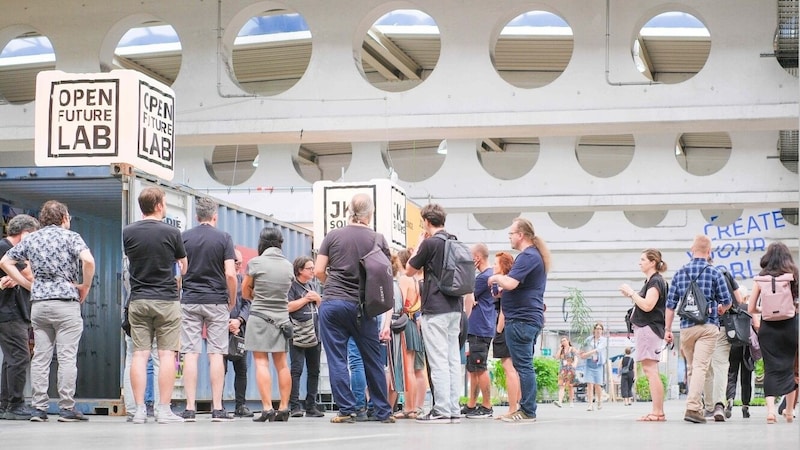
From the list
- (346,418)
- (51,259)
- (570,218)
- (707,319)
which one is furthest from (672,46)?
(51,259)

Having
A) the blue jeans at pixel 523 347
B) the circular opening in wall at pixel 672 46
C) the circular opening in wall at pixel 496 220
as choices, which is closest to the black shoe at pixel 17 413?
the blue jeans at pixel 523 347

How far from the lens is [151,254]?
901 centimetres

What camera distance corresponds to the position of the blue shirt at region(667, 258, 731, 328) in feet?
34.5

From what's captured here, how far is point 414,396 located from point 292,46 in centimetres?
1654

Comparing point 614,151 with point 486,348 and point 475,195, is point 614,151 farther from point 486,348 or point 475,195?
point 486,348

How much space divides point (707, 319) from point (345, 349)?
3249 millimetres

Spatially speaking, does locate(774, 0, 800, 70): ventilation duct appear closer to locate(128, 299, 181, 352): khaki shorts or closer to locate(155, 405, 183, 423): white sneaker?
locate(128, 299, 181, 352): khaki shorts

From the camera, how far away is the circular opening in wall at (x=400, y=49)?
84.1ft

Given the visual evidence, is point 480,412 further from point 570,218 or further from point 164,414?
point 570,218

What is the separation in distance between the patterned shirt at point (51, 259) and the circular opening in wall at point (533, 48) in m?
15.5

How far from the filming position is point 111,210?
14.1 metres

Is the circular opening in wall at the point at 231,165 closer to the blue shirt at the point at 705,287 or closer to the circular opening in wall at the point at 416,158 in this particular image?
the circular opening in wall at the point at 416,158

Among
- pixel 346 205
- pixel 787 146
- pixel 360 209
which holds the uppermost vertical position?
pixel 787 146

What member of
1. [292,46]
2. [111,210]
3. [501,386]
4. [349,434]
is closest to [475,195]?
[501,386]
